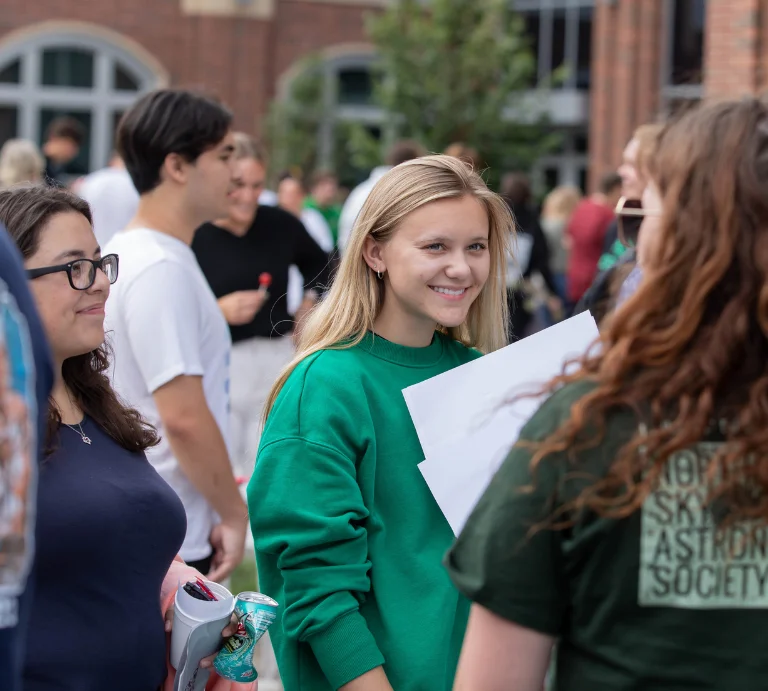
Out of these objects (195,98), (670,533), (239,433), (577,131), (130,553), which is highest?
(577,131)

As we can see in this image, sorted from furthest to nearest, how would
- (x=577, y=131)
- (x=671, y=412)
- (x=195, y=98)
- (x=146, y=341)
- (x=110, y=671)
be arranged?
(x=577, y=131) < (x=195, y=98) < (x=146, y=341) < (x=110, y=671) < (x=671, y=412)

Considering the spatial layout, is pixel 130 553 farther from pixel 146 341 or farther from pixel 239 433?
pixel 239 433

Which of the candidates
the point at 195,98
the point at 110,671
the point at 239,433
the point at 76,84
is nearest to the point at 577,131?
the point at 76,84

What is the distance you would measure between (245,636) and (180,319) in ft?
3.72

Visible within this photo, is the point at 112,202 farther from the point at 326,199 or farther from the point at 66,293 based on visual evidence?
the point at 326,199

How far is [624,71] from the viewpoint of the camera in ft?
63.0

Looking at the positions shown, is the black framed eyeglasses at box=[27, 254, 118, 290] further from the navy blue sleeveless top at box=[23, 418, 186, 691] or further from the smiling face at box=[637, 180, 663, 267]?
the smiling face at box=[637, 180, 663, 267]

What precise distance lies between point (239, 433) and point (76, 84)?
817 inches

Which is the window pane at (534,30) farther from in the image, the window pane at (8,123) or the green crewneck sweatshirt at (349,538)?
the green crewneck sweatshirt at (349,538)

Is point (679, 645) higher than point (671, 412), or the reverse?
point (671, 412)

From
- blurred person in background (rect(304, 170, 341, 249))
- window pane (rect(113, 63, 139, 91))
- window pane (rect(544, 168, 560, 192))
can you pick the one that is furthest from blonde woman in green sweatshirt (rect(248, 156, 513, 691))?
window pane (rect(113, 63, 139, 91))

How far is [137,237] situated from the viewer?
11.3ft

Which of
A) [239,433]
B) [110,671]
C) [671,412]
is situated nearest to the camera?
[671,412]

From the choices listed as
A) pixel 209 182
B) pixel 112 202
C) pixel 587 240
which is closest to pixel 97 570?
pixel 209 182
